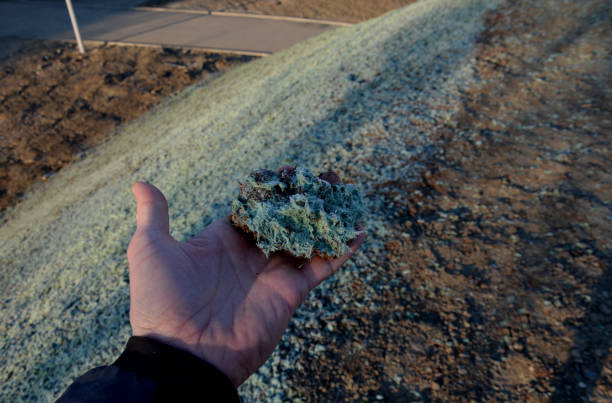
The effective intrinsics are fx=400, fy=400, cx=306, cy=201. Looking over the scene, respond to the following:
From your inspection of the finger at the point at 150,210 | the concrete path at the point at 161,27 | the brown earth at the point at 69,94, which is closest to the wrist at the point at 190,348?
the finger at the point at 150,210

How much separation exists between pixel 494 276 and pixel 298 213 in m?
1.46

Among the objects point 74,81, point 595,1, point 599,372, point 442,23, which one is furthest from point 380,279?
point 74,81

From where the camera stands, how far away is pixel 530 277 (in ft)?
8.70

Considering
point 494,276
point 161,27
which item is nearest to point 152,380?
point 494,276

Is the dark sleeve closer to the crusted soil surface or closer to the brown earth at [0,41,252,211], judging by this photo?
the crusted soil surface

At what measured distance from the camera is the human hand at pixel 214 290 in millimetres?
1877

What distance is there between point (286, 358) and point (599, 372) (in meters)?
1.73

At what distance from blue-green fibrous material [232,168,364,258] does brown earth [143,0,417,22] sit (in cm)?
1048

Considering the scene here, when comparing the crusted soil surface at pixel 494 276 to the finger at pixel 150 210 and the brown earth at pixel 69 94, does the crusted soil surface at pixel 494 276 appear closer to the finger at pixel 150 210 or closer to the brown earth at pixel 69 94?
the finger at pixel 150 210

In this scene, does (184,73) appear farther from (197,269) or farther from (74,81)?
(197,269)

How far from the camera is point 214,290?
6.81 ft

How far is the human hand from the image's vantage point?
188 centimetres

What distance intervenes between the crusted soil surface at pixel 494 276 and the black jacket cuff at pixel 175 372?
31.9 inches

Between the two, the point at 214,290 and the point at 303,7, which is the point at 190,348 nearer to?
the point at 214,290
